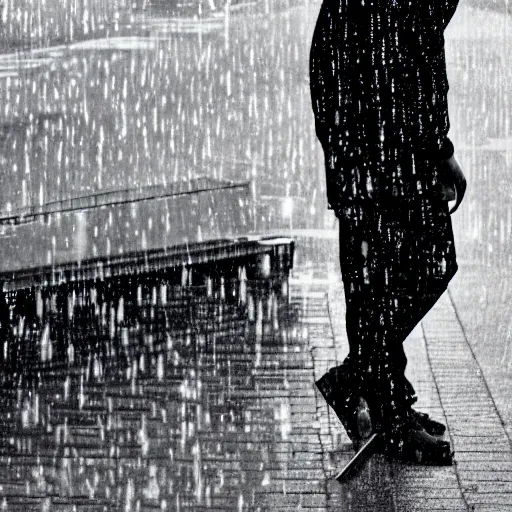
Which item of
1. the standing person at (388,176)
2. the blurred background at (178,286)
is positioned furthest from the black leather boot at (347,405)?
the blurred background at (178,286)

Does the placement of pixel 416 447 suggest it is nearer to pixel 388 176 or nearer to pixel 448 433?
pixel 448 433

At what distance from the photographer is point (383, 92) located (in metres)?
4.73

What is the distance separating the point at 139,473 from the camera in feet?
15.3

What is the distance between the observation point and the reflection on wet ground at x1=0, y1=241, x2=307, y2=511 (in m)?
4.59

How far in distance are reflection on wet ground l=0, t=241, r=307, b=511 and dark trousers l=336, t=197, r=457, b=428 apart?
45cm

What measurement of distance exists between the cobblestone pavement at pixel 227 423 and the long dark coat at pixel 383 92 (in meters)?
1.02

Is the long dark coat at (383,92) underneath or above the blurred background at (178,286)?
above

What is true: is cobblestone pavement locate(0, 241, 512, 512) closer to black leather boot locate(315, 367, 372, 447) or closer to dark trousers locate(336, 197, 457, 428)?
black leather boot locate(315, 367, 372, 447)

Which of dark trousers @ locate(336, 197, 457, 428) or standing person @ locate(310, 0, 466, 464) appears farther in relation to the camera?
dark trousers @ locate(336, 197, 457, 428)

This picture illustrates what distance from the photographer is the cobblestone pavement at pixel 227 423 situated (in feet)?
14.7

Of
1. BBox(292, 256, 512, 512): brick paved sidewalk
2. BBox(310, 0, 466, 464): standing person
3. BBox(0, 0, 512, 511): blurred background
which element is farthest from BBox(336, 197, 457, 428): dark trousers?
BBox(0, 0, 512, 511): blurred background

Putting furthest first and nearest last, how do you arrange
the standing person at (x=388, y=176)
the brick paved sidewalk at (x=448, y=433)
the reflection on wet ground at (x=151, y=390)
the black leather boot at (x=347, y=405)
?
1. the black leather boot at (x=347, y=405)
2. the standing person at (x=388, y=176)
3. the reflection on wet ground at (x=151, y=390)
4. the brick paved sidewalk at (x=448, y=433)

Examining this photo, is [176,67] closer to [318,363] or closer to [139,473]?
[318,363]

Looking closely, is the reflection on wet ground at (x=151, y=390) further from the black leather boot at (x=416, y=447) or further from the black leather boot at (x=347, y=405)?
the black leather boot at (x=416, y=447)
